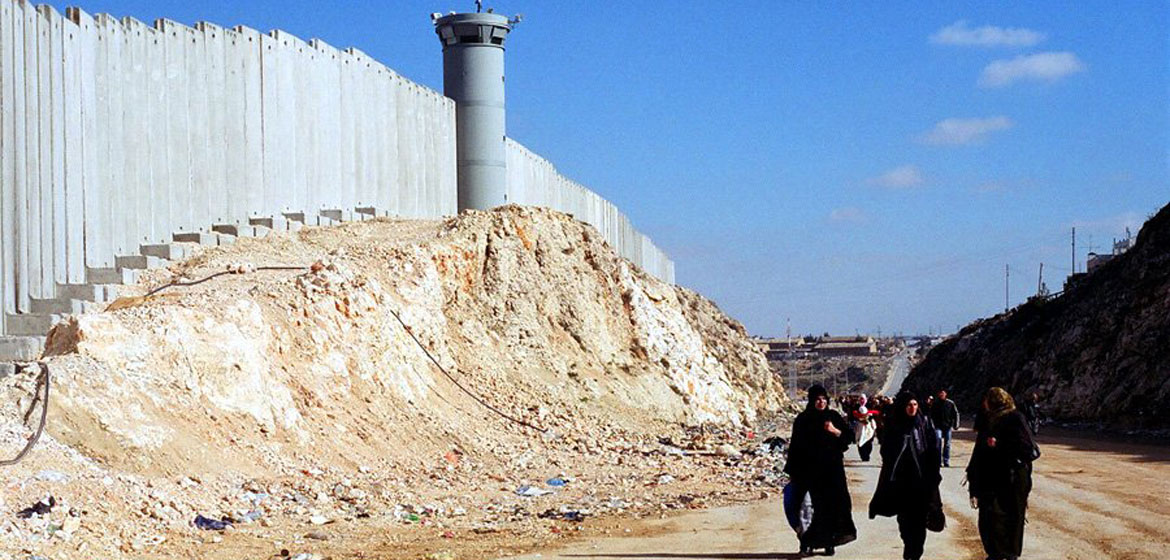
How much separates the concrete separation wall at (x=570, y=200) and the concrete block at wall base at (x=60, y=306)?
48.1 feet

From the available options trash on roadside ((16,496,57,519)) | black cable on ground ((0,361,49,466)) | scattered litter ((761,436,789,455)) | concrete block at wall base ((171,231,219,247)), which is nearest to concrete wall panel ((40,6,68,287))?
black cable on ground ((0,361,49,466))

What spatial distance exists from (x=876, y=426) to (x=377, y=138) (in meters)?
9.24

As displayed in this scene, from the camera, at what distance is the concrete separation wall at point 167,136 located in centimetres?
1554

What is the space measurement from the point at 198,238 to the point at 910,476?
34.5 feet

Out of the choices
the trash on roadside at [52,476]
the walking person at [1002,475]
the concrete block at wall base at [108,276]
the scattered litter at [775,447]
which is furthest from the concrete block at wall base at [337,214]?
the walking person at [1002,475]

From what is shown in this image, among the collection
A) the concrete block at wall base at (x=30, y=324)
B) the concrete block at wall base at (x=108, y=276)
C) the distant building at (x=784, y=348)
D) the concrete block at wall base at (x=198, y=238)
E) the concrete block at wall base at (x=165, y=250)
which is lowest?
the distant building at (x=784, y=348)

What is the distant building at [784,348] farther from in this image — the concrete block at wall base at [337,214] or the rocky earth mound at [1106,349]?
the concrete block at wall base at [337,214]

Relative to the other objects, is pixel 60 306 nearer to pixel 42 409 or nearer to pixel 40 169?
pixel 40 169

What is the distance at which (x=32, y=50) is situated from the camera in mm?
15719

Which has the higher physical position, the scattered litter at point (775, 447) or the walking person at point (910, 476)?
the walking person at point (910, 476)

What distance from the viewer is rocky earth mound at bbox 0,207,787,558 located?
13.3 m

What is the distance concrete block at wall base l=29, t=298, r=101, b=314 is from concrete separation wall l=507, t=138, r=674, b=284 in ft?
48.1

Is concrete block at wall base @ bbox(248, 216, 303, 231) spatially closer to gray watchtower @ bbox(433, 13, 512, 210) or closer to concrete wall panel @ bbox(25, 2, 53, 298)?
concrete wall panel @ bbox(25, 2, 53, 298)

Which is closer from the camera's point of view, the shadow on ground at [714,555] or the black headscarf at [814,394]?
the shadow on ground at [714,555]
